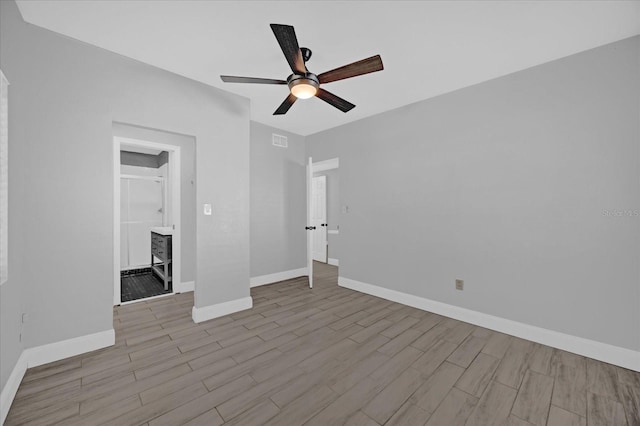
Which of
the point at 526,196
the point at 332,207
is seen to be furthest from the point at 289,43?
the point at 332,207

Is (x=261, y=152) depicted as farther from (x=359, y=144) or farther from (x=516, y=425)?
(x=516, y=425)

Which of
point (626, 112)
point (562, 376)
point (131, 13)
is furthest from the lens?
point (626, 112)

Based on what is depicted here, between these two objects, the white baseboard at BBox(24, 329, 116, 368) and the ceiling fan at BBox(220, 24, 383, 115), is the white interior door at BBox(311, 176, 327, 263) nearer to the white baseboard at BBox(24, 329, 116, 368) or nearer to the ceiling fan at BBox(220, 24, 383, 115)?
the ceiling fan at BBox(220, 24, 383, 115)

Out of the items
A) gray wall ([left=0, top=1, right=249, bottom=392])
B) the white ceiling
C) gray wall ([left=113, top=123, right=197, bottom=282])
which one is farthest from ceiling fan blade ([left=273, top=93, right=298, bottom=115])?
gray wall ([left=113, top=123, right=197, bottom=282])

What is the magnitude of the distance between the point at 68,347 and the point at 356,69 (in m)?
3.35

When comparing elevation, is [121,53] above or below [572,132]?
above

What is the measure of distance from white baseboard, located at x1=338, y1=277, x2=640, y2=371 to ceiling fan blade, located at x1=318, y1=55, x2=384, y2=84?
9.27 feet

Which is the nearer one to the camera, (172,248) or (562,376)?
(562,376)

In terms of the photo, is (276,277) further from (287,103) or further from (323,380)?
(287,103)

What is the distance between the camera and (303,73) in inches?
84.7

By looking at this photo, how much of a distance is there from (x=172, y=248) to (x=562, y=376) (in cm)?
487

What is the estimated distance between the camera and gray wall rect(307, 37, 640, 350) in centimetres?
226

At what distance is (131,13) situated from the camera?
196 centimetres

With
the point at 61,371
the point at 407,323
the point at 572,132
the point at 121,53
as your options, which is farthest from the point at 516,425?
the point at 121,53
